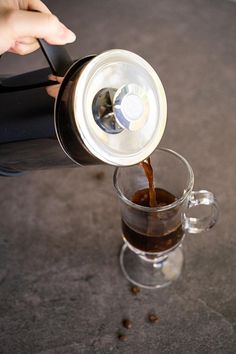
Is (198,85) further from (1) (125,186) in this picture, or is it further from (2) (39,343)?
(2) (39,343)

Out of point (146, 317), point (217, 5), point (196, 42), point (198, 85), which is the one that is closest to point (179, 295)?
point (146, 317)

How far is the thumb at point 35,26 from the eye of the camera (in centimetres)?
51

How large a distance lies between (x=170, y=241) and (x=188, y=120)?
379 mm

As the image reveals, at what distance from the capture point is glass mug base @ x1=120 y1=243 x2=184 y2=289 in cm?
78

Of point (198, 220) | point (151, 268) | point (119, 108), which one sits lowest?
point (151, 268)

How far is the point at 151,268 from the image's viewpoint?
0.82m

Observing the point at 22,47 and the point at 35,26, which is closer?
the point at 35,26

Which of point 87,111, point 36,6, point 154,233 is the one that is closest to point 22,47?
point 36,6

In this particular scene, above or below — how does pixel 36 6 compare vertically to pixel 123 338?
above

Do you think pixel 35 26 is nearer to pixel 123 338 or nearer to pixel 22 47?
pixel 22 47

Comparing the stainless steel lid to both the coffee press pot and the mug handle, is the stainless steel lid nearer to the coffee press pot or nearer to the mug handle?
the coffee press pot

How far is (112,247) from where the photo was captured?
2.68 feet

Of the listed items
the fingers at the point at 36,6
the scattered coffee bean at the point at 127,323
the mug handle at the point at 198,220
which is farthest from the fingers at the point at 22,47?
the scattered coffee bean at the point at 127,323

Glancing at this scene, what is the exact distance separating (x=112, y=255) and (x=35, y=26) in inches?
17.2
